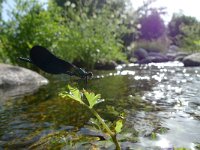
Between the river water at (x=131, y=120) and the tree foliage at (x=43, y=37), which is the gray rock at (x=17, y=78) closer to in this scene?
the tree foliage at (x=43, y=37)

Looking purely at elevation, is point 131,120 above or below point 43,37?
below

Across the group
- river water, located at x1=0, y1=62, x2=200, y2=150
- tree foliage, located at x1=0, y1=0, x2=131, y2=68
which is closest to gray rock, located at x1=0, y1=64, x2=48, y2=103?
tree foliage, located at x1=0, y1=0, x2=131, y2=68

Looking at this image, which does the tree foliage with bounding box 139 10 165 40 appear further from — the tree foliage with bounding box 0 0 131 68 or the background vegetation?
the tree foliage with bounding box 0 0 131 68

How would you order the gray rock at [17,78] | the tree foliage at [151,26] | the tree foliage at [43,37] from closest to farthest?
the gray rock at [17,78] → the tree foliage at [43,37] → the tree foliage at [151,26]

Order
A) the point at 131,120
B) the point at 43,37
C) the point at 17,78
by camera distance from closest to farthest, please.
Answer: the point at 131,120 → the point at 17,78 → the point at 43,37

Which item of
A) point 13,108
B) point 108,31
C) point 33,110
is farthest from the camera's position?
point 108,31

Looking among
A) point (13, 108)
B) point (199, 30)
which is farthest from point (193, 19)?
point (13, 108)

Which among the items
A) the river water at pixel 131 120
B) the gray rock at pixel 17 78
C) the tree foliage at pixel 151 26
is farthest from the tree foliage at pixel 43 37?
the tree foliage at pixel 151 26

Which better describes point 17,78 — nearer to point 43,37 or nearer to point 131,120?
point 43,37

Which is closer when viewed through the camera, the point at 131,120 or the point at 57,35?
the point at 131,120

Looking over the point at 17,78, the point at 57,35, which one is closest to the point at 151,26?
the point at 57,35

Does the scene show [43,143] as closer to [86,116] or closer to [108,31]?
[86,116]
